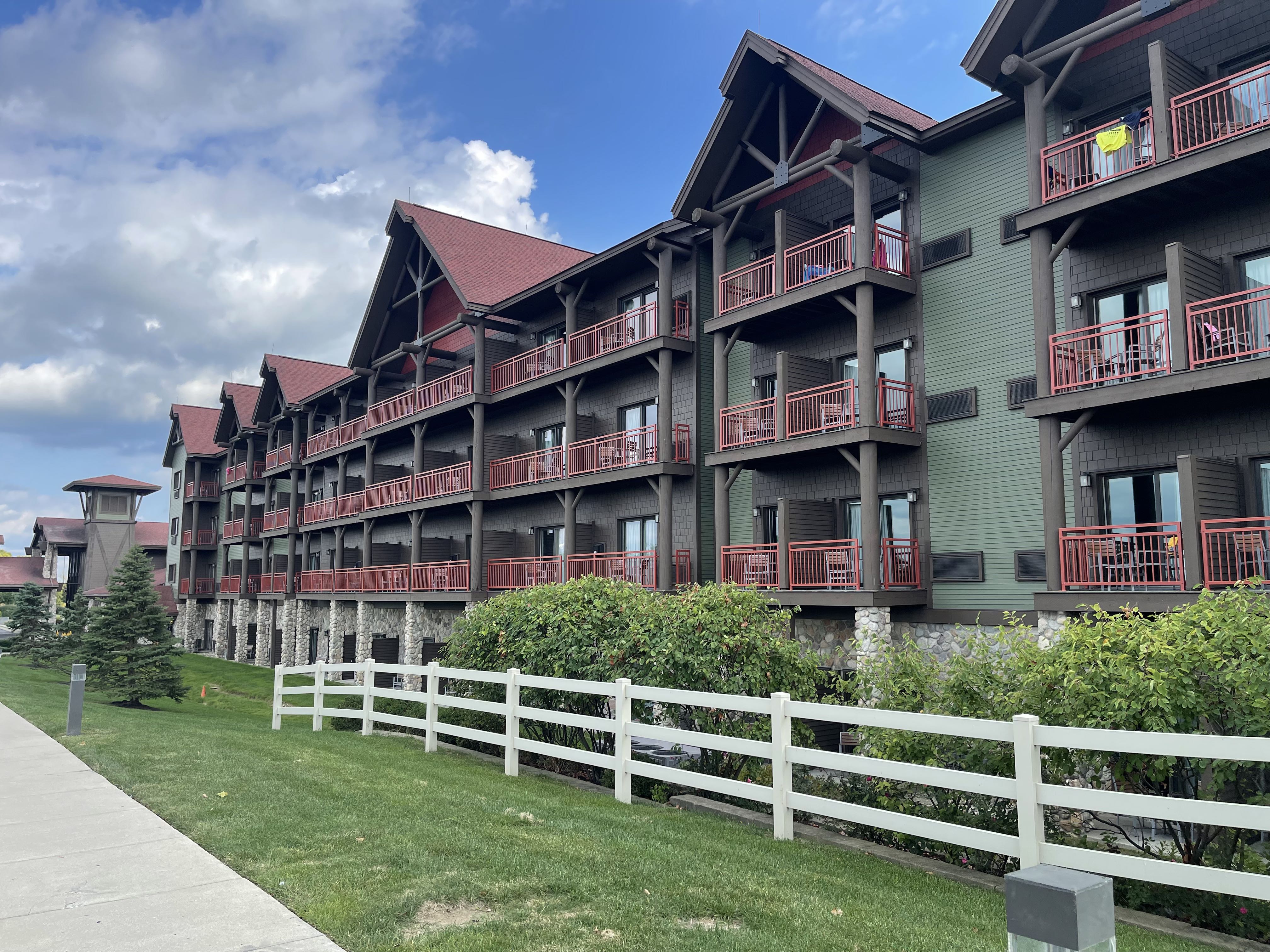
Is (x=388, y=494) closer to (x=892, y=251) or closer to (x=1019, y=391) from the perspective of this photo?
(x=892, y=251)

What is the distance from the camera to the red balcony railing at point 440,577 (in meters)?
30.6

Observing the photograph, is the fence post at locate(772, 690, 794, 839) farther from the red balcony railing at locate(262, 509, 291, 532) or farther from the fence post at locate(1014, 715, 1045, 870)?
the red balcony railing at locate(262, 509, 291, 532)

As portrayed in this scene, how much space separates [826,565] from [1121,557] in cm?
549

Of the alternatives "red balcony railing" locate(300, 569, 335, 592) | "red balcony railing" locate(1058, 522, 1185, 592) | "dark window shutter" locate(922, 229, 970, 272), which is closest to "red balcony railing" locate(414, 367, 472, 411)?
"red balcony railing" locate(300, 569, 335, 592)

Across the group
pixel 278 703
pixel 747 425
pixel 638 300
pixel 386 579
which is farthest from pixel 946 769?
pixel 386 579

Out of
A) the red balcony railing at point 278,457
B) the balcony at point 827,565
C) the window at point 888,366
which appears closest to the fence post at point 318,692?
the balcony at point 827,565

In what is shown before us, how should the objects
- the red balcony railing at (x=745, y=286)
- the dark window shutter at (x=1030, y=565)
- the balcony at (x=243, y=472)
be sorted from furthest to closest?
the balcony at (x=243, y=472), the red balcony railing at (x=745, y=286), the dark window shutter at (x=1030, y=565)

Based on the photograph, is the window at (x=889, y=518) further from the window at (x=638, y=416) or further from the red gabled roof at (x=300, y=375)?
the red gabled roof at (x=300, y=375)

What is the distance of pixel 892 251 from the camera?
1980 cm

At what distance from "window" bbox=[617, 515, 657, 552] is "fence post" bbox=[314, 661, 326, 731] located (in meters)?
9.74

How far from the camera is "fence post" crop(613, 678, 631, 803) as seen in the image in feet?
32.6

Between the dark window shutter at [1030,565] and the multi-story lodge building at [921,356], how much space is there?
49 mm

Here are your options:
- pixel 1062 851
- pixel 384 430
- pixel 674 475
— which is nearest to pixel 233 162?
pixel 384 430

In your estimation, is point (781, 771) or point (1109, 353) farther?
point (1109, 353)
